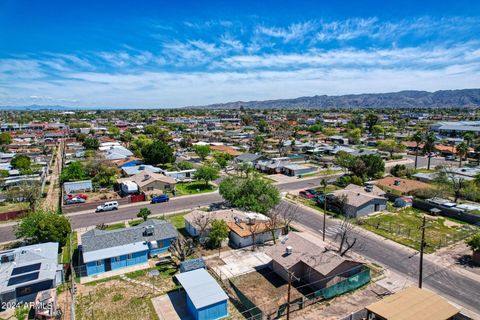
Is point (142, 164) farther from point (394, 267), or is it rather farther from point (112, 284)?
point (394, 267)

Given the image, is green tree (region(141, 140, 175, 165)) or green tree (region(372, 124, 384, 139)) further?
green tree (region(372, 124, 384, 139))

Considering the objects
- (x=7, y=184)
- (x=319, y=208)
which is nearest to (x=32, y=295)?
(x=319, y=208)

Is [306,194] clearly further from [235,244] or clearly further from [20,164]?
[20,164]

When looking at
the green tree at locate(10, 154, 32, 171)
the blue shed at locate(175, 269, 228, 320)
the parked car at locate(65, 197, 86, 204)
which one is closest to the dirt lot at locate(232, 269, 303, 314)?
the blue shed at locate(175, 269, 228, 320)

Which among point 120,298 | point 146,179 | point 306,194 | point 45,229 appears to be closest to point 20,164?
point 146,179

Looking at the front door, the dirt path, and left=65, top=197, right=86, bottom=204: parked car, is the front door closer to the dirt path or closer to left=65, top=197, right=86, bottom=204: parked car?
the dirt path

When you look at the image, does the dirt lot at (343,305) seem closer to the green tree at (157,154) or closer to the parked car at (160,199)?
the parked car at (160,199)
